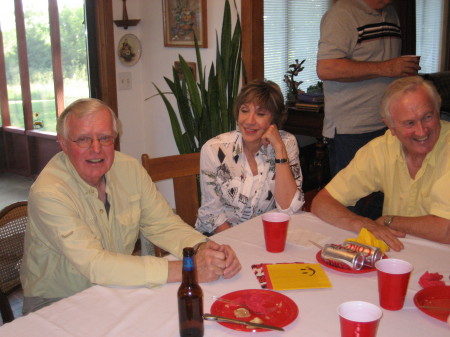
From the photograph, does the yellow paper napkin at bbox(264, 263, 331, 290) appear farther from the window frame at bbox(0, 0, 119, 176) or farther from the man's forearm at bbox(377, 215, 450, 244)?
the window frame at bbox(0, 0, 119, 176)

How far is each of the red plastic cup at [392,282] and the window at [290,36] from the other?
3550 millimetres

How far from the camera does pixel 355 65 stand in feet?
8.55

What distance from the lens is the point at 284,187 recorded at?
2033 mm

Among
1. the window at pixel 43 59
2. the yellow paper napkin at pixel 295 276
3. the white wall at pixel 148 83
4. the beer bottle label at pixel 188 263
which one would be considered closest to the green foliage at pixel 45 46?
the window at pixel 43 59

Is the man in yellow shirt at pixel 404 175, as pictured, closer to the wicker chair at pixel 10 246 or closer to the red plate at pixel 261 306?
the red plate at pixel 261 306

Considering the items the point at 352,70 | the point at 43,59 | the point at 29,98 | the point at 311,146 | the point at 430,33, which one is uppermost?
the point at 430,33

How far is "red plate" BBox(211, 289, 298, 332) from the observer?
1158 mm

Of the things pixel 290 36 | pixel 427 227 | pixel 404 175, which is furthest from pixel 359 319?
pixel 290 36

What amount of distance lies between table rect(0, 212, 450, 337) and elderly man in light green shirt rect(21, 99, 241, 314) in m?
0.06

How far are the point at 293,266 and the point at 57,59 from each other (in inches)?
101

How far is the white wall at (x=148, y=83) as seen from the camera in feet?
12.1

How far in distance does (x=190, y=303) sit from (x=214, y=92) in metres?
2.13

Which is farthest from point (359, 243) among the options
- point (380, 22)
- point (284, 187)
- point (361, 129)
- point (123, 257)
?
point (380, 22)

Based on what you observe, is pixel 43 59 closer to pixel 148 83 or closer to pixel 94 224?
pixel 148 83
